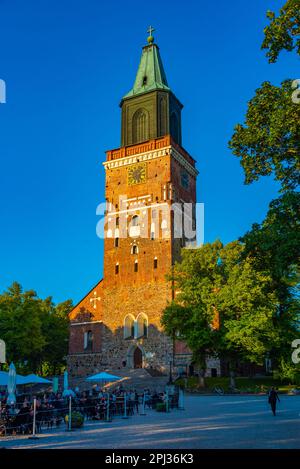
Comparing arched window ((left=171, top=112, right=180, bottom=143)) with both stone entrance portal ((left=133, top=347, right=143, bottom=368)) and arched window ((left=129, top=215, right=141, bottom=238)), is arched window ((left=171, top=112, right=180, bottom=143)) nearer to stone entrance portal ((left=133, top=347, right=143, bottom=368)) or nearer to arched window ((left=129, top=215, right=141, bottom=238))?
arched window ((left=129, top=215, right=141, bottom=238))

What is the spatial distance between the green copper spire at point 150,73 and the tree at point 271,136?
130 ft

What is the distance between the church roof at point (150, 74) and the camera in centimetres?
5772

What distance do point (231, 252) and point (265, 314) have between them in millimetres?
6350

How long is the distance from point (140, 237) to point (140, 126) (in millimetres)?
13443

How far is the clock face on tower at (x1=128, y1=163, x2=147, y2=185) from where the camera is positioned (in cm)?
5628

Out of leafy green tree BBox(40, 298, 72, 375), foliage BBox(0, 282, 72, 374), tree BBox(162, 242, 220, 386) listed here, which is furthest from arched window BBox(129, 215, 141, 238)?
leafy green tree BBox(40, 298, 72, 375)

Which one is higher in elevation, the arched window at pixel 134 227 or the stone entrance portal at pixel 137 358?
the arched window at pixel 134 227

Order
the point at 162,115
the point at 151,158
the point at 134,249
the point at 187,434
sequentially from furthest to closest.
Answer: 1. the point at 162,115
2. the point at 151,158
3. the point at 134,249
4. the point at 187,434

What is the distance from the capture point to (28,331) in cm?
4944

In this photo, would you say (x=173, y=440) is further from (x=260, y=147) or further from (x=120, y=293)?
(x=120, y=293)

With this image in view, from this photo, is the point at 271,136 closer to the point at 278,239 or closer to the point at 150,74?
the point at 278,239

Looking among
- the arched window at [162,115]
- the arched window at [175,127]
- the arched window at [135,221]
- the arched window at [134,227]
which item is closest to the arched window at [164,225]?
the arched window at [134,227]

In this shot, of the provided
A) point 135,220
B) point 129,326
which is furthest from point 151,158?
point 129,326

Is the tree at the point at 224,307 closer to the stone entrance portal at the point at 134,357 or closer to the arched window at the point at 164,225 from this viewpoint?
the arched window at the point at 164,225
